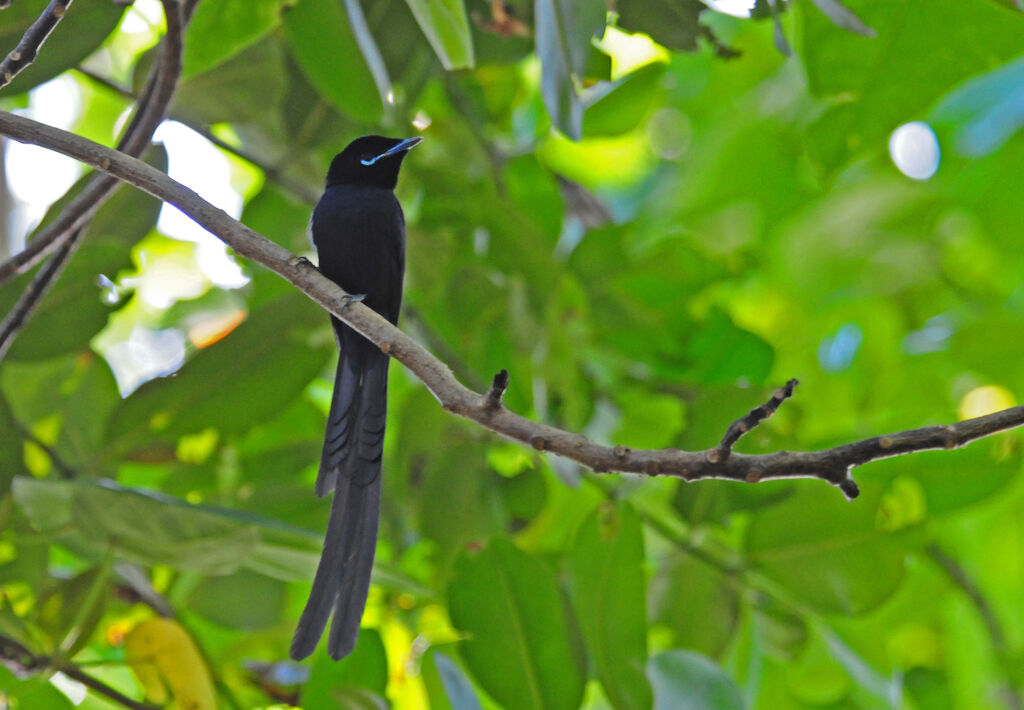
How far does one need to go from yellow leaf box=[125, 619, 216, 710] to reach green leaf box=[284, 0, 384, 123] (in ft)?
3.43

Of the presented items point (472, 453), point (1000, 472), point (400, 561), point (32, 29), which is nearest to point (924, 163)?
point (1000, 472)

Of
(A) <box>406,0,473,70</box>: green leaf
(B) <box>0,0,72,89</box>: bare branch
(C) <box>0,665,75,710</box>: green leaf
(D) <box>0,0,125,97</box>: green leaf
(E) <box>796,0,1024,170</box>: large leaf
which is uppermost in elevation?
(E) <box>796,0,1024,170</box>: large leaf

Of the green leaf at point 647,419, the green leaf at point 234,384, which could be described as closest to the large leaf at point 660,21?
the green leaf at point 234,384

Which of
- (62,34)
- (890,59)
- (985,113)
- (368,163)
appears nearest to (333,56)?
(368,163)

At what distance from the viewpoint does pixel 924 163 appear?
10.3 feet

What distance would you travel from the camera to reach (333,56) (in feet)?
6.08

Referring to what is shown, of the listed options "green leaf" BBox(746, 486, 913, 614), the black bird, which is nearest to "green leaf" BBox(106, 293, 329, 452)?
the black bird

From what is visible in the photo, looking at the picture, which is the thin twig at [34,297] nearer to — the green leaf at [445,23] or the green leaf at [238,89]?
the green leaf at [238,89]

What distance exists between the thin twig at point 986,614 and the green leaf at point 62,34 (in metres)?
2.19

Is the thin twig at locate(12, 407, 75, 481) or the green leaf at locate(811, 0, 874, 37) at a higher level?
the green leaf at locate(811, 0, 874, 37)

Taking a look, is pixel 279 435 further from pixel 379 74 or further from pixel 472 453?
pixel 379 74

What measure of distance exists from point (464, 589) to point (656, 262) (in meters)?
1.08

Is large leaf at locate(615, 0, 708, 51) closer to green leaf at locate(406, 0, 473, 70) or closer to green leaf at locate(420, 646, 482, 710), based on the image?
green leaf at locate(406, 0, 473, 70)

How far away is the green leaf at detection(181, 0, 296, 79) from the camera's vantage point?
1.61m
